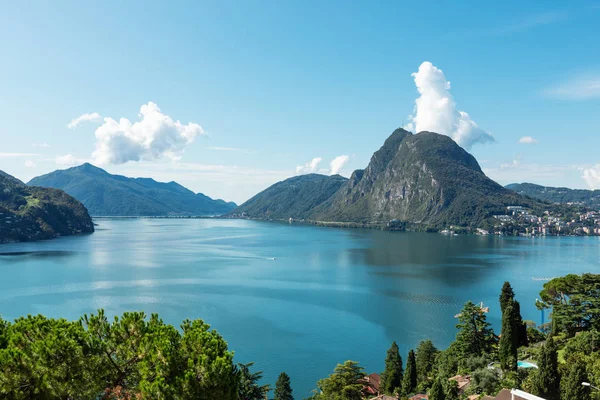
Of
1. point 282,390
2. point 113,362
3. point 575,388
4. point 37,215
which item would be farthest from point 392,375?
point 37,215

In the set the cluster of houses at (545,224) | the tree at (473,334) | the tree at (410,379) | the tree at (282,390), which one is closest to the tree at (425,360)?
the tree at (473,334)

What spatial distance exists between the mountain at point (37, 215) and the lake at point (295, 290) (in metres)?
26.7

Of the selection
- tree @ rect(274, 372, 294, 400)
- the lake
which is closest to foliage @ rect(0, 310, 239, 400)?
tree @ rect(274, 372, 294, 400)

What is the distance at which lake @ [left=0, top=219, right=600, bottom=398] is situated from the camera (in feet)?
133

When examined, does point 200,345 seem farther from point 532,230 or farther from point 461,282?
point 532,230

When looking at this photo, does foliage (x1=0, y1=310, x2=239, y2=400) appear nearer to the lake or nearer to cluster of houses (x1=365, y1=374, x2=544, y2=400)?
cluster of houses (x1=365, y1=374, x2=544, y2=400)

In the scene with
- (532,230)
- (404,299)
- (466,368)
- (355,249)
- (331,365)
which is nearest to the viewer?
(466,368)

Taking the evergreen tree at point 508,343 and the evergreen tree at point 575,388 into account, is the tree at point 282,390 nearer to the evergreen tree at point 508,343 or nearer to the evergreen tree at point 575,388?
the evergreen tree at point 508,343

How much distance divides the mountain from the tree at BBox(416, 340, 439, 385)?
13005 centimetres

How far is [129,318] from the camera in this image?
13.2 m

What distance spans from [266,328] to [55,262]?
203 feet

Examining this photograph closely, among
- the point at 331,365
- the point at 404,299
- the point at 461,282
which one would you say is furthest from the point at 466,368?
the point at 461,282

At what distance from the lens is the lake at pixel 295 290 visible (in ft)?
133

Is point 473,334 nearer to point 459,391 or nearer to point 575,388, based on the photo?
point 459,391
